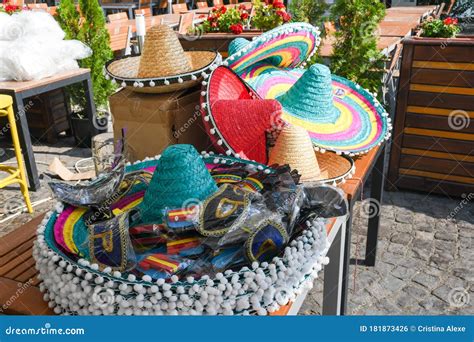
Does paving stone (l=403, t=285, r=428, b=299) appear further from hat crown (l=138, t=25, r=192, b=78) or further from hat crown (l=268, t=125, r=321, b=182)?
hat crown (l=138, t=25, r=192, b=78)

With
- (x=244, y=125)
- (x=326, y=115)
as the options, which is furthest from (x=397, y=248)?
(x=244, y=125)

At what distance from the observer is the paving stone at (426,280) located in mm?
3080

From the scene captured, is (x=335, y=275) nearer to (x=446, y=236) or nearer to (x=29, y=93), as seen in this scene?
(x=446, y=236)

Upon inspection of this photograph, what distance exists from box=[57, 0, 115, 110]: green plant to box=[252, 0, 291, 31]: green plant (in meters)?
2.20

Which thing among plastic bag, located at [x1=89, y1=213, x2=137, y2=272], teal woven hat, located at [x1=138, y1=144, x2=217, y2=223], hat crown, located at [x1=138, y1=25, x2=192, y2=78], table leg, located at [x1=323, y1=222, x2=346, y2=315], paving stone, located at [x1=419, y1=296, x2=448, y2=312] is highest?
hat crown, located at [x1=138, y1=25, x2=192, y2=78]

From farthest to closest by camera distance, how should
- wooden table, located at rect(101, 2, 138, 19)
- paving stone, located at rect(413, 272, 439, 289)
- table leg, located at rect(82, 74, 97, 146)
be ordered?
wooden table, located at rect(101, 2, 138, 19) < table leg, located at rect(82, 74, 97, 146) < paving stone, located at rect(413, 272, 439, 289)

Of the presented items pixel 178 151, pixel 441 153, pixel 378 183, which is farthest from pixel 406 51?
pixel 178 151

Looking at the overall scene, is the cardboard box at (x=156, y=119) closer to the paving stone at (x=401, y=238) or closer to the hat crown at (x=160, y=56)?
the hat crown at (x=160, y=56)

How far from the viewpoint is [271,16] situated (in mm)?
5480

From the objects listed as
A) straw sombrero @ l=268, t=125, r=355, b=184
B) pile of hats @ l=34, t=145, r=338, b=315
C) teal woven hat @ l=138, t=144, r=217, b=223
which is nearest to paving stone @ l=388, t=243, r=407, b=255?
straw sombrero @ l=268, t=125, r=355, b=184

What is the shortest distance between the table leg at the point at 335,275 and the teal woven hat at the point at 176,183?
0.86 metres

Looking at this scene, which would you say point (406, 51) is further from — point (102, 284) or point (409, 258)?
point (102, 284)

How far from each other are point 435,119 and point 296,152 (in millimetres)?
3179

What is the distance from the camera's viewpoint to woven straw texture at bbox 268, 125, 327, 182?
1.63m
